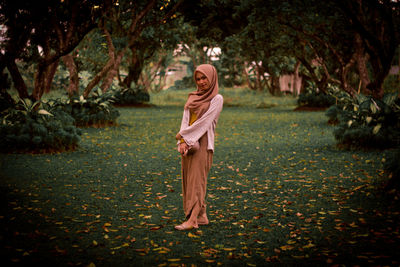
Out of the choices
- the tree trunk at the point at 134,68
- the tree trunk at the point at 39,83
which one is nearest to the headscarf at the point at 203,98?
the tree trunk at the point at 39,83

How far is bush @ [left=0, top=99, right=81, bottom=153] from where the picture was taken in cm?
1134

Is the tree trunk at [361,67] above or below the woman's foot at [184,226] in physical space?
above

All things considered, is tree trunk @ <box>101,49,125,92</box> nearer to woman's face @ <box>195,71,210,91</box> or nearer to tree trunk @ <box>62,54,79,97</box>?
tree trunk @ <box>62,54,79,97</box>

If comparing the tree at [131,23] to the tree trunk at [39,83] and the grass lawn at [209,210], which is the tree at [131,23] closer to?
the tree trunk at [39,83]

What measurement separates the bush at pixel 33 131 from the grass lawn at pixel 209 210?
0.44m

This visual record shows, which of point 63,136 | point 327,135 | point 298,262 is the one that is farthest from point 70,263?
point 327,135

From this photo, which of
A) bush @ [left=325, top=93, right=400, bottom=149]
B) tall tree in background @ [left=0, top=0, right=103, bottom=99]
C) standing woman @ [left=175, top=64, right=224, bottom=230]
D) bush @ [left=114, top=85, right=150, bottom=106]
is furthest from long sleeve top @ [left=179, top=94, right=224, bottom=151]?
bush @ [left=114, top=85, right=150, bottom=106]

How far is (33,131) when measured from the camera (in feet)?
37.4

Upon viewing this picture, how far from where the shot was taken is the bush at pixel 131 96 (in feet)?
104

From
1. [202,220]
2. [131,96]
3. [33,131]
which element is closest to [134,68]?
[131,96]

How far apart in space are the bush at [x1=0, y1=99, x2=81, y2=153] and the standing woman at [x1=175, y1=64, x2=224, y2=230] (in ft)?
23.4

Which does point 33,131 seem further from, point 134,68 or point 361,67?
point 134,68

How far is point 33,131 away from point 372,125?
8.97 metres

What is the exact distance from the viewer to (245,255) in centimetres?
464
